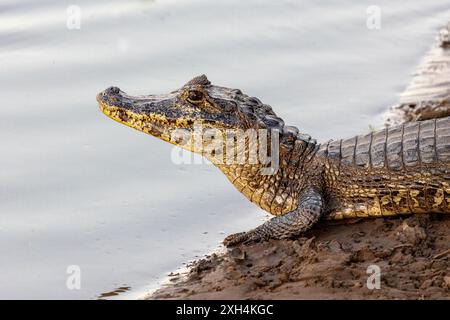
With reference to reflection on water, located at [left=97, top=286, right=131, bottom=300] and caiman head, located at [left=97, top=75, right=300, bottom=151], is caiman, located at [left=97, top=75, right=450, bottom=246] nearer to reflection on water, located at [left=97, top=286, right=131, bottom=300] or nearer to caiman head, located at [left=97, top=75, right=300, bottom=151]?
caiman head, located at [left=97, top=75, right=300, bottom=151]

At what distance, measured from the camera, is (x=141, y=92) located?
9.70 m

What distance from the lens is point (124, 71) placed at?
1024 cm

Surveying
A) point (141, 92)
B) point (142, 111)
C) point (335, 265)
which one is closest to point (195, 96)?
point (142, 111)

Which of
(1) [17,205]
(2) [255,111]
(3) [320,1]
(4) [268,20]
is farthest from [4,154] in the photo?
(3) [320,1]

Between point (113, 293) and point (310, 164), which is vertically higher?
point (310, 164)

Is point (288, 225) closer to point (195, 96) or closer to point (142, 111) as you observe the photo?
point (195, 96)

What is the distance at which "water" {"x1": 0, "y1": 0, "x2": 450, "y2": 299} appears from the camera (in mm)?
7098

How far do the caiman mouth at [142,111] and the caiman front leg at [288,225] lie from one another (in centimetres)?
104

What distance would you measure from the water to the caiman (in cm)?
60

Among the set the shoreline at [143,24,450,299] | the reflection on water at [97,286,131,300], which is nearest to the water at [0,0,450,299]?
the reflection on water at [97,286,131,300]

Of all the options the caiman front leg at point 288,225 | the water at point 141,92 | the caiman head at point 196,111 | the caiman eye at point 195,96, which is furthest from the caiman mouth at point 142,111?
the caiman front leg at point 288,225

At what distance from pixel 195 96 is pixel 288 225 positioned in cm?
126

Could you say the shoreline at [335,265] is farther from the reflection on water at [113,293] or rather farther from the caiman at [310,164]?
the reflection on water at [113,293]

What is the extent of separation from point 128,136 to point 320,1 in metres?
5.32
